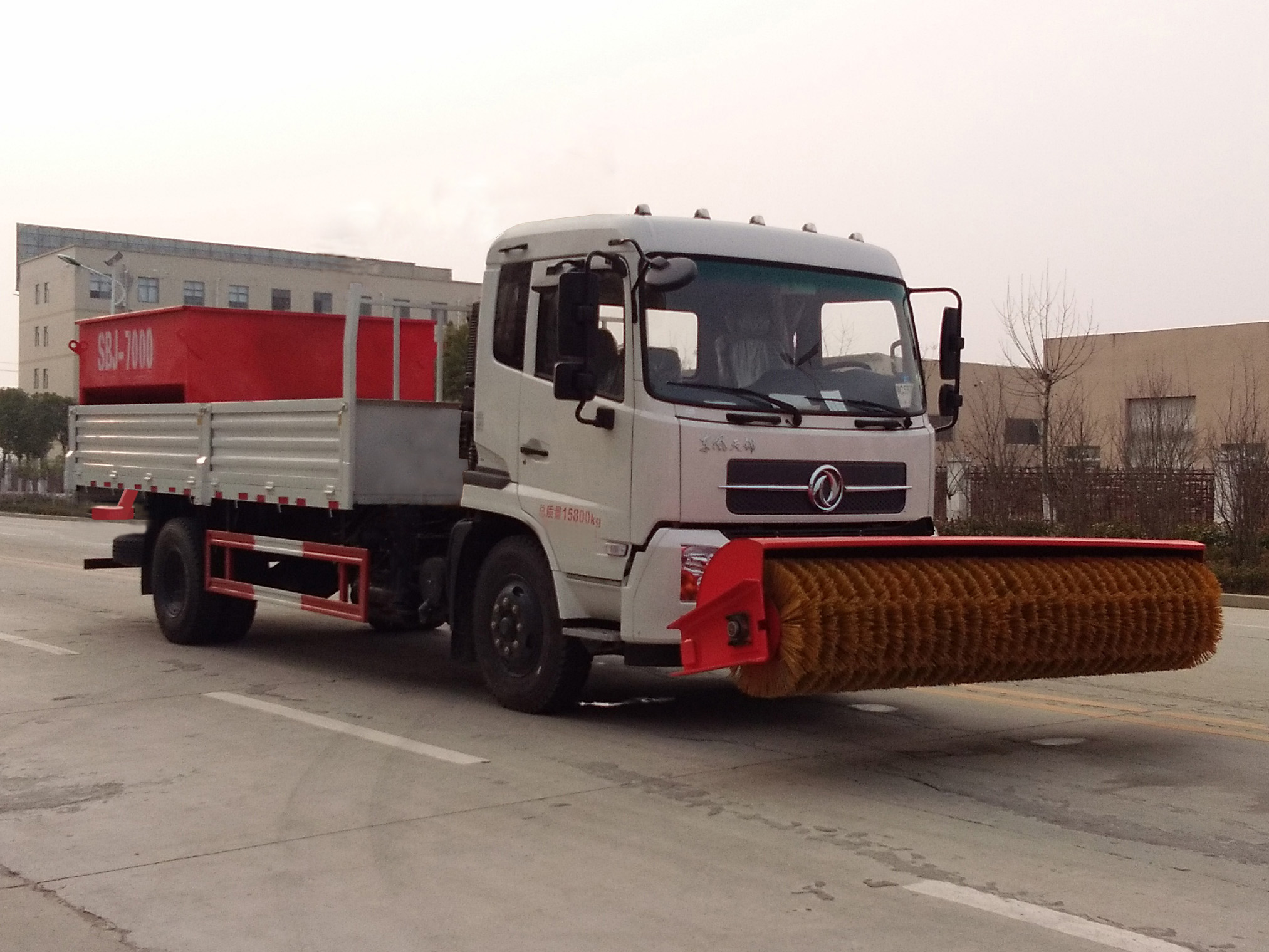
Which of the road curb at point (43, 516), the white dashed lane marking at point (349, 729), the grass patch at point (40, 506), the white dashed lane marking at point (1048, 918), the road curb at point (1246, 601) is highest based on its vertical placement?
the grass patch at point (40, 506)

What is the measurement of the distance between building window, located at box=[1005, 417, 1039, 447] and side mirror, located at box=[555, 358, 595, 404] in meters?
19.3

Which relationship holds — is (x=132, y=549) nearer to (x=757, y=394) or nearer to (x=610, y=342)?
(x=610, y=342)

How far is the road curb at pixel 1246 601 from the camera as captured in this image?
1853 cm

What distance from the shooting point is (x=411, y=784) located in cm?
727

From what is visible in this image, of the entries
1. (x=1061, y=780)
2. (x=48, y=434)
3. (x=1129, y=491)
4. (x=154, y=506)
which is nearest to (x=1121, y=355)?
(x=1129, y=491)

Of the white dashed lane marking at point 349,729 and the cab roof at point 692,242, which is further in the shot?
the cab roof at point 692,242

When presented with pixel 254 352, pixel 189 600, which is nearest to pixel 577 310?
pixel 254 352

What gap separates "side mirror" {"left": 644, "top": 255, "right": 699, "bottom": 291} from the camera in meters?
8.20

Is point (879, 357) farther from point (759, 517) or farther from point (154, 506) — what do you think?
point (154, 506)

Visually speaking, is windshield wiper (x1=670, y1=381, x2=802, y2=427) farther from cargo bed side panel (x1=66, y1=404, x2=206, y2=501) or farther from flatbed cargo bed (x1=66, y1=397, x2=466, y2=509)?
cargo bed side panel (x1=66, y1=404, x2=206, y2=501)

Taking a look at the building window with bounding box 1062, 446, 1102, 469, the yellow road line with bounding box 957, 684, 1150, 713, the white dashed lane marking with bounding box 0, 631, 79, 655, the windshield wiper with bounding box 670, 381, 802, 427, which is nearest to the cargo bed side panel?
the white dashed lane marking with bounding box 0, 631, 79, 655

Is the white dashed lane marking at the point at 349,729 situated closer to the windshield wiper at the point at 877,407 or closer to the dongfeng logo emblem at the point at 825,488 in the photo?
the dongfeng logo emblem at the point at 825,488

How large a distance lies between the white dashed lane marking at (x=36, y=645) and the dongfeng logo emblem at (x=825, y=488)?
6.85 metres

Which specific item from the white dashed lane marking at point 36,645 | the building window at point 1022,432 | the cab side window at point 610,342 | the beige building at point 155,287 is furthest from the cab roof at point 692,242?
the beige building at point 155,287
